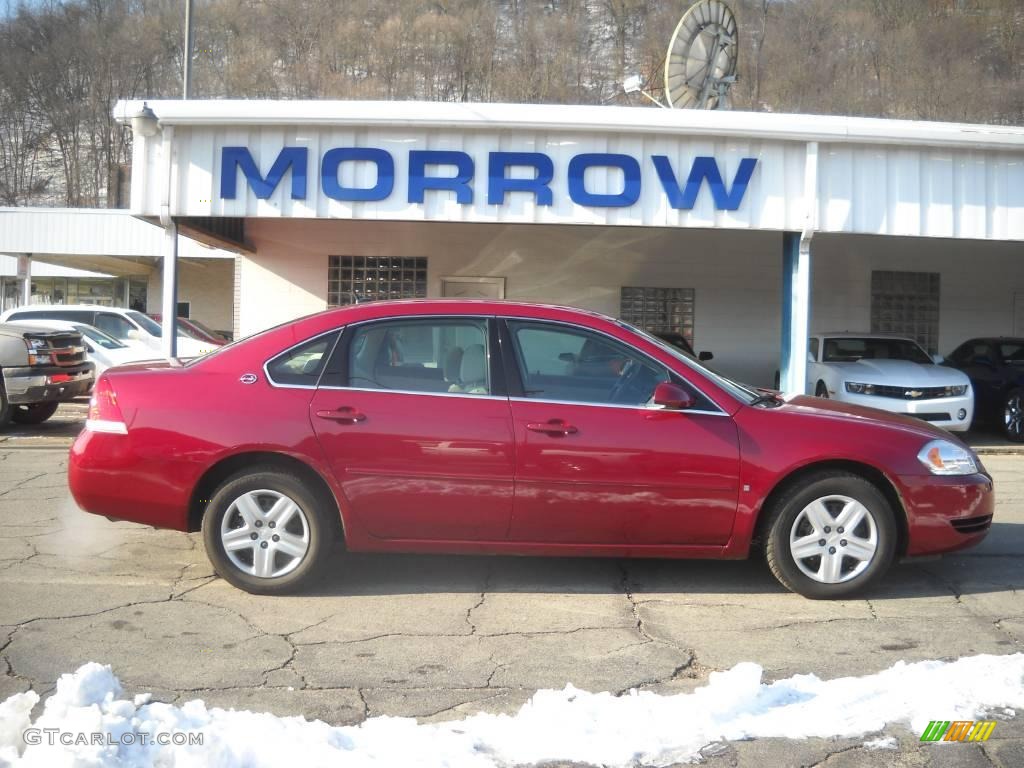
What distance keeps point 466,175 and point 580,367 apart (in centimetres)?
718

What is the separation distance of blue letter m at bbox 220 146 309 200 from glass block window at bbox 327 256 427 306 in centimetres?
493

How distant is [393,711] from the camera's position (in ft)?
12.6

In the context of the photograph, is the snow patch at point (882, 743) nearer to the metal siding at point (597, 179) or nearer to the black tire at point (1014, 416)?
the metal siding at point (597, 179)

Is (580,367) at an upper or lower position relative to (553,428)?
upper

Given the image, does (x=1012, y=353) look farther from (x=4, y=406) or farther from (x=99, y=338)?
(x=99, y=338)

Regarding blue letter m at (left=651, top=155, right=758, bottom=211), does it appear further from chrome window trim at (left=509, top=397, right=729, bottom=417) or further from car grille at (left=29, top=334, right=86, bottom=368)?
car grille at (left=29, top=334, right=86, bottom=368)

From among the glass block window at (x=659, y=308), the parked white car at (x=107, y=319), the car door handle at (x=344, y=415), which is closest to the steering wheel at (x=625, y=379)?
the car door handle at (x=344, y=415)

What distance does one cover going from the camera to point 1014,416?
1362 cm

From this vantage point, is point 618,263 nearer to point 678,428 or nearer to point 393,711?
point 678,428

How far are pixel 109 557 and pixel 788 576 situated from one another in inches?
163

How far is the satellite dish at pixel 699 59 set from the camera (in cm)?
1562

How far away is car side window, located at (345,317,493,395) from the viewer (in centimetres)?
529

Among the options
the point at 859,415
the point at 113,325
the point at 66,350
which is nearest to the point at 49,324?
the point at 66,350

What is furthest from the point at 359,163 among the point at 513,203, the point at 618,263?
the point at 618,263
